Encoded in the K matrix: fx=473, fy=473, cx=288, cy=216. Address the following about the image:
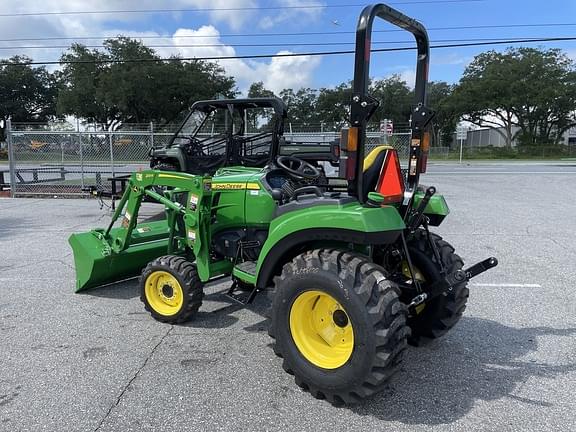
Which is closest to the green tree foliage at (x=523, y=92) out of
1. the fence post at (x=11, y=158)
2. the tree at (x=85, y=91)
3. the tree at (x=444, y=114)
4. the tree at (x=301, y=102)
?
the tree at (x=444, y=114)

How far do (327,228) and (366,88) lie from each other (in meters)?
0.89

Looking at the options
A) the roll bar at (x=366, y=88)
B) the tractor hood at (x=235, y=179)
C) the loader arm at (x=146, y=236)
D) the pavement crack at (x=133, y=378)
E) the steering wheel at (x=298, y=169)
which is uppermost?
the roll bar at (x=366, y=88)

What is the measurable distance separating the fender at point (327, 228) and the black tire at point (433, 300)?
70cm

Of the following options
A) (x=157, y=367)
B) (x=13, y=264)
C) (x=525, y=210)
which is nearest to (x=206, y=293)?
(x=157, y=367)

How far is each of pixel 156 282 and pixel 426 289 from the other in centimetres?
239

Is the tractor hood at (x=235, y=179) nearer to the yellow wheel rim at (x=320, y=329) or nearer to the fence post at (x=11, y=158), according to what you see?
the yellow wheel rim at (x=320, y=329)

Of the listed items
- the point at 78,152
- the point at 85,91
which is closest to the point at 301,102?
the point at 85,91

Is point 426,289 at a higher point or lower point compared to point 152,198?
lower

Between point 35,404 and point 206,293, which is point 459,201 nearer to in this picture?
point 206,293

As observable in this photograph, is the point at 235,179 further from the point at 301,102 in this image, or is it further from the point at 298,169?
the point at 301,102

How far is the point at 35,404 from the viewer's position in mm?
2967

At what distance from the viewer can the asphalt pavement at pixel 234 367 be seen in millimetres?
2811

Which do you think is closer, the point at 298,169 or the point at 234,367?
the point at 234,367

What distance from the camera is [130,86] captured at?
1764 inches
